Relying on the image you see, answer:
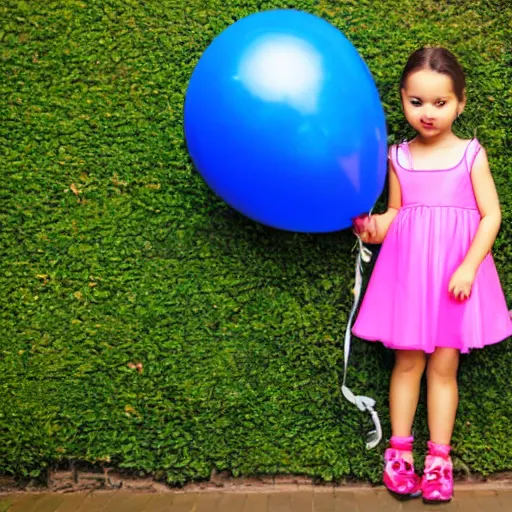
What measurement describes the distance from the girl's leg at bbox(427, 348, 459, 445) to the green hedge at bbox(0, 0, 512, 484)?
0.12m

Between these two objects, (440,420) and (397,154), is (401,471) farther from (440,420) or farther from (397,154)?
(397,154)

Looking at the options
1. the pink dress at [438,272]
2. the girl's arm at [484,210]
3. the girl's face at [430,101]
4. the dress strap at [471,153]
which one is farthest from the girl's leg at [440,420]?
the girl's face at [430,101]

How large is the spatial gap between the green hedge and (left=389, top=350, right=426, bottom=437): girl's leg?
10cm

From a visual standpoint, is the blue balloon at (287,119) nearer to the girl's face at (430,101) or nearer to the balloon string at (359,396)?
the girl's face at (430,101)

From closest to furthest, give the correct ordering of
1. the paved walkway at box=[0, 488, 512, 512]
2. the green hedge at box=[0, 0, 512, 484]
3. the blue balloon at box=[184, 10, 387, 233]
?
the blue balloon at box=[184, 10, 387, 233] < the paved walkway at box=[0, 488, 512, 512] < the green hedge at box=[0, 0, 512, 484]

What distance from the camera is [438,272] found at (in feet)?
7.33

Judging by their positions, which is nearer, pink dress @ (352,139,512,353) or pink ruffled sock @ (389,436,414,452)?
pink dress @ (352,139,512,353)

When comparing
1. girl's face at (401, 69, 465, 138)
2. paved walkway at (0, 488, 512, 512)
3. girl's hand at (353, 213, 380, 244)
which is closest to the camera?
girl's face at (401, 69, 465, 138)

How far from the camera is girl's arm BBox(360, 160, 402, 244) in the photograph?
233 centimetres

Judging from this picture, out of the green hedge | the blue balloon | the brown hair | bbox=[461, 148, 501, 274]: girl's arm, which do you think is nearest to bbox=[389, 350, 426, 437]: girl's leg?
the green hedge

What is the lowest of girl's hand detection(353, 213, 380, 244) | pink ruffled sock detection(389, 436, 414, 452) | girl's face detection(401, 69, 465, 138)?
pink ruffled sock detection(389, 436, 414, 452)

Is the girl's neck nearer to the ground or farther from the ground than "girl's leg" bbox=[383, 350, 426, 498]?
farther from the ground

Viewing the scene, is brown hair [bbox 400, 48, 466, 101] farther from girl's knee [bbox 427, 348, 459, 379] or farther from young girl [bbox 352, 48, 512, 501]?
girl's knee [bbox 427, 348, 459, 379]

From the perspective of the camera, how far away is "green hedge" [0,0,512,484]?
250cm
